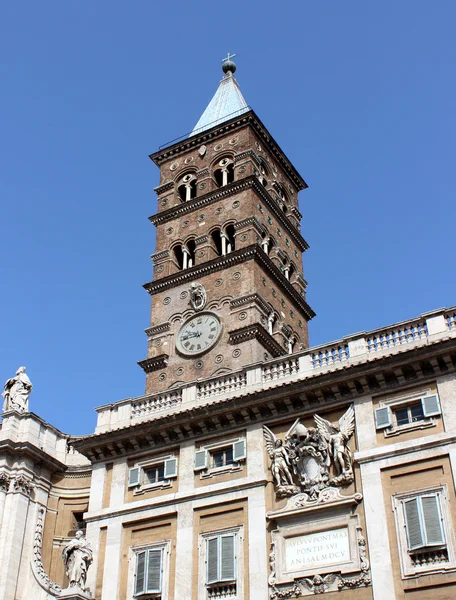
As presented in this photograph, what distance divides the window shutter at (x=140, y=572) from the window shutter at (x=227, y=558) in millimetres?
3204

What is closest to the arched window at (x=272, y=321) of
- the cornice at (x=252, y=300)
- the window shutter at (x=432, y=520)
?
the cornice at (x=252, y=300)

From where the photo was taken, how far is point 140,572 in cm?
3083

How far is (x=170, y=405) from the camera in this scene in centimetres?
3441

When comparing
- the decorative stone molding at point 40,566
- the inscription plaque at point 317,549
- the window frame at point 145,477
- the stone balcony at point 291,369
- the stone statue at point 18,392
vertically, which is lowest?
the inscription plaque at point 317,549

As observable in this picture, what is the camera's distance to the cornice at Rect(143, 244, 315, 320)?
162 feet

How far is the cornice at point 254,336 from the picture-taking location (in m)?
45.9

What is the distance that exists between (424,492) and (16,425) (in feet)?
61.9

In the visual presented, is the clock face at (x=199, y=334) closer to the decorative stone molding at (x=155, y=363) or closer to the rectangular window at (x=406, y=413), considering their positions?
the decorative stone molding at (x=155, y=363)

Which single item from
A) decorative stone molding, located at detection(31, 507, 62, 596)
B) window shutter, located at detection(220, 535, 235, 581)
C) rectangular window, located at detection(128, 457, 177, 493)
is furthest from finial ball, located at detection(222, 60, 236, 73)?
window shutter, located at detection(220, 535, 235, 581)

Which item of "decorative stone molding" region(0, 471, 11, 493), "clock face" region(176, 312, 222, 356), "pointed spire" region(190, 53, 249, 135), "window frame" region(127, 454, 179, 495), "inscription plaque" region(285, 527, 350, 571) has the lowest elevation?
"inscription plaque" region(285, 527, 350, 571)

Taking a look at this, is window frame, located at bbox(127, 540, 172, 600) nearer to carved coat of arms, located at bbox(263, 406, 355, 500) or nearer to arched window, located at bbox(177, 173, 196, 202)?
carved coat of arms, located at bbox(263, 406, 355, 500)

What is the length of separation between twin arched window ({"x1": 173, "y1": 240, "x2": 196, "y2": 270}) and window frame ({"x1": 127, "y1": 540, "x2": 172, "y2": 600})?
77.0 feet

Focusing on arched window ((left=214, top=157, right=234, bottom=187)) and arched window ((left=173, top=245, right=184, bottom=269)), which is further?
arched window ((left=214, top=157, right=234, bottom=187))

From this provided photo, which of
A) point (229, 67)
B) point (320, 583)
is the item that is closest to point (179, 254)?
point (229, 67)
